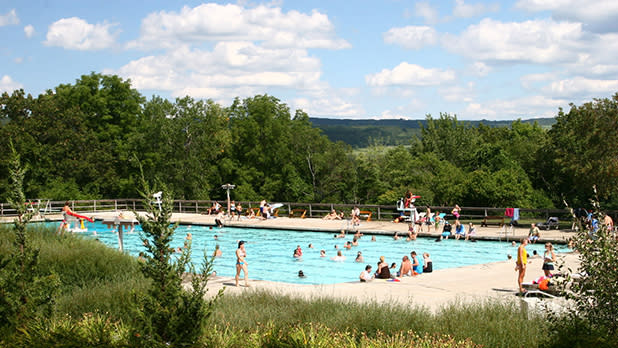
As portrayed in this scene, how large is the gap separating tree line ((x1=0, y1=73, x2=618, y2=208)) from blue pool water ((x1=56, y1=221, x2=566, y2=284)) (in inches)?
406

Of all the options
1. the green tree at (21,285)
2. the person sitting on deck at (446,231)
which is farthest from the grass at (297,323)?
the person sitting on deck at (446,231)

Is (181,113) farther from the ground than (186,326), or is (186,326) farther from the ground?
(181,113)

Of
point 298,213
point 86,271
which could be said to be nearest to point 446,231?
point 298,213

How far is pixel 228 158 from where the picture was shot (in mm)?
60969

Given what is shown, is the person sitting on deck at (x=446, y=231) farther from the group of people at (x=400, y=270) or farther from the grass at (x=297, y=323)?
the grass at (x=297, y=323)

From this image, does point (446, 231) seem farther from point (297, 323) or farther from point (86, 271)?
point (297, 323)

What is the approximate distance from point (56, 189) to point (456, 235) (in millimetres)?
32504

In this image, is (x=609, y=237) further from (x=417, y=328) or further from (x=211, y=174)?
(x=211, y=174)

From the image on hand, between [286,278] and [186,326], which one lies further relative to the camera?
[286,278]

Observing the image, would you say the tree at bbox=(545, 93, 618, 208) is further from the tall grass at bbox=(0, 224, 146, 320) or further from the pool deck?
the tall grass at bbox=(0, 224, 146, 320)

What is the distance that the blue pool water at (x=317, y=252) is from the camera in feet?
78.8

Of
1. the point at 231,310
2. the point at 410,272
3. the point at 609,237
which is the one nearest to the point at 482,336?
the point at 609,237

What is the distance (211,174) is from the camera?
57.7 metres

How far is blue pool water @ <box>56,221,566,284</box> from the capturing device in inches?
945
